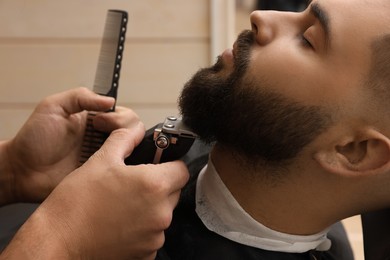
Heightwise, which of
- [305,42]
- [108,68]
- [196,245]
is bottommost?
[196,245]

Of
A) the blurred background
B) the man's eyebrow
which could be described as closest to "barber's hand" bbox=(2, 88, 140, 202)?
the man's eyebrow

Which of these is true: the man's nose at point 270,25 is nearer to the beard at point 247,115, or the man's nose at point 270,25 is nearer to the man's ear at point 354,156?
the beard at point 247,115

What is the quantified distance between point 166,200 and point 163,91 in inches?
63.3

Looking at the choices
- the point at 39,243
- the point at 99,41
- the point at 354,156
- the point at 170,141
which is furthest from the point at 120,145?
the point at 99,41

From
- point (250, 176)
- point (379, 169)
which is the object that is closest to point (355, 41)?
point (379, 169)

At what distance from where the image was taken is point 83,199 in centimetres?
95

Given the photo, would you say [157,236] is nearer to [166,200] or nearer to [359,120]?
[166,200]

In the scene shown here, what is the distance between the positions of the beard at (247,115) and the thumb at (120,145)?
→ 116 mm

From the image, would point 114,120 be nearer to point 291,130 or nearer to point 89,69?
point 291,130

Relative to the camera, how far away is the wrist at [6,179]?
1.40m

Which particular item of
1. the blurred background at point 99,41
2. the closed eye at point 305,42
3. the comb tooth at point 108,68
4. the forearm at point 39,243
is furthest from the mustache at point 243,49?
the blurred background at point 99,41

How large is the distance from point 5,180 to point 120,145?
0.51 meters

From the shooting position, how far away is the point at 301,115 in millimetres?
1043

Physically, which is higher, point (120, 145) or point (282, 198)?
point (120, 145)
